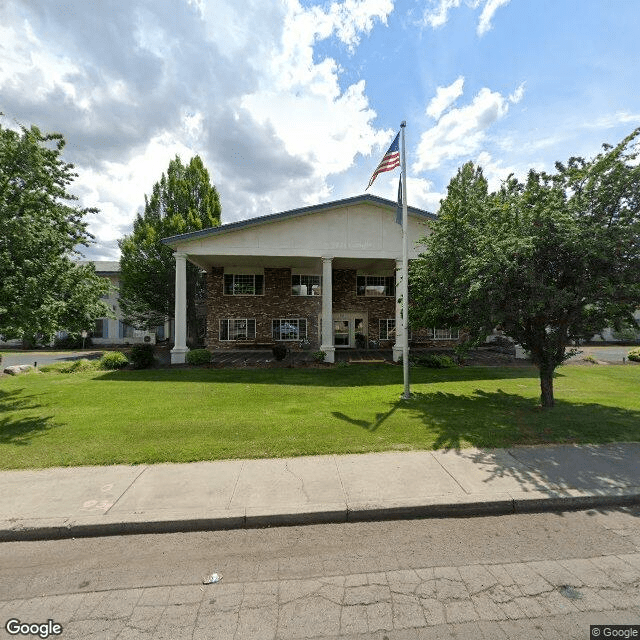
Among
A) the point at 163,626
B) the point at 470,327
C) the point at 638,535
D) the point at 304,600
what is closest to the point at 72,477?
the point at 163,626

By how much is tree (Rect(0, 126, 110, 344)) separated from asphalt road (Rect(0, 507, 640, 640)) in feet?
19.0

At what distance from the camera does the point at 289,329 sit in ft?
82.5

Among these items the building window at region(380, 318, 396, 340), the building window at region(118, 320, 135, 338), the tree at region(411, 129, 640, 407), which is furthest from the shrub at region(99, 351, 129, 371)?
the building window at region(380, 318, 396, 340)

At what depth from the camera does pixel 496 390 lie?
38.3ft

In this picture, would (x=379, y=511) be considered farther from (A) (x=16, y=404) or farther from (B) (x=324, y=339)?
(B) (x=324, y=339)

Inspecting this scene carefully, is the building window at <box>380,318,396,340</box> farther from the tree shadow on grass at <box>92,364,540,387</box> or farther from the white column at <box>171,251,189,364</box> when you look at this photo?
the white column at <box>171,251,189,364</box>

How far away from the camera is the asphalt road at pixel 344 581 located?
2.81m

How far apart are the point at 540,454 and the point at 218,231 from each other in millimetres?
17187

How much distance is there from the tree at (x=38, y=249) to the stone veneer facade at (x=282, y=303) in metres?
15.3


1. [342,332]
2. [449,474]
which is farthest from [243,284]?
[449,474]

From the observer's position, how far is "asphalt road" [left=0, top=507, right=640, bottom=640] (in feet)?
9.23

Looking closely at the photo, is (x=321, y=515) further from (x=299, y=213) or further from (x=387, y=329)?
(x=387, y=329)

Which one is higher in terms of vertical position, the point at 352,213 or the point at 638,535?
the point at 352,213

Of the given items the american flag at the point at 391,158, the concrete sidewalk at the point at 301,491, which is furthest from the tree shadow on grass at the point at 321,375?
the american flag at the point at 391,158
